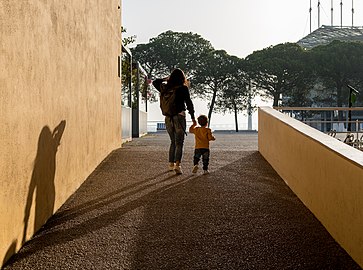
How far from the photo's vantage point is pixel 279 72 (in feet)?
137

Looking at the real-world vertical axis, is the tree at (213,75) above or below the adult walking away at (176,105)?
above

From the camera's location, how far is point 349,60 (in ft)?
135

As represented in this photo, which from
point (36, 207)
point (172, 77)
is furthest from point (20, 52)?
point (172, 77)

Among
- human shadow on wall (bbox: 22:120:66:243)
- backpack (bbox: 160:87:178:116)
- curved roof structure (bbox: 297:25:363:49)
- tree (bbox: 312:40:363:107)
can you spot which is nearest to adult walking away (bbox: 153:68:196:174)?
backpack (bbox: 160:87:178:116)

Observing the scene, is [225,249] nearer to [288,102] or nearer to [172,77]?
[172,77]

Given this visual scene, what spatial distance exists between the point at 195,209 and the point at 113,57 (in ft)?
22.5

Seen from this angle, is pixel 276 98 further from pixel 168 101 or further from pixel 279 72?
pixel 168 101

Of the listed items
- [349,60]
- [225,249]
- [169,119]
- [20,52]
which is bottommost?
[225,249]

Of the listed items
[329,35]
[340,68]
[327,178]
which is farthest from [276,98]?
[327,178]

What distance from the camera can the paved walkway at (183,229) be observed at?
167 inches

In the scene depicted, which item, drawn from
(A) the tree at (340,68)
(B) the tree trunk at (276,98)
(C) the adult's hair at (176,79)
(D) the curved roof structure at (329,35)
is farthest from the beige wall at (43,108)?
(D) the curved roof structure at (329,35)

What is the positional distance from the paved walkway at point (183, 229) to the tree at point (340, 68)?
34.6 metres

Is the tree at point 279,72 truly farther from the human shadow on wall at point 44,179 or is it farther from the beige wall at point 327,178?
the human shadow on wall at point 44,179

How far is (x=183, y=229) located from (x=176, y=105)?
11.5 ft
